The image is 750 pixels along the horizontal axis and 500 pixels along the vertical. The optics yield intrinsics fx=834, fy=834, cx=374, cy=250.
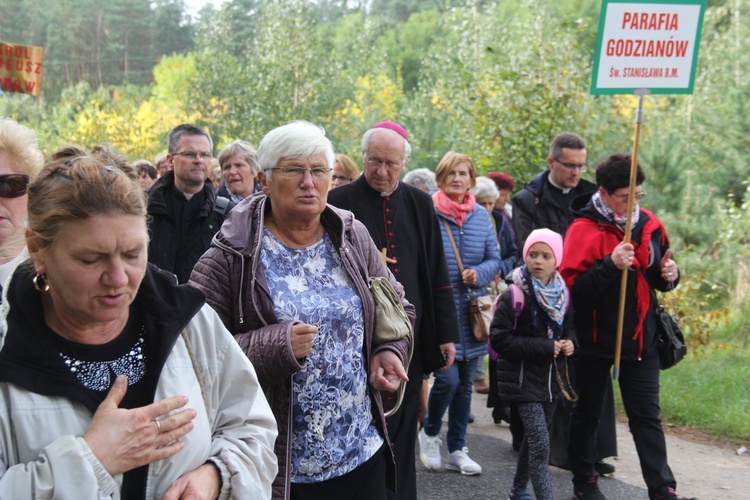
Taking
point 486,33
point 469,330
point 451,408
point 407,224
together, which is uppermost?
point 486,33

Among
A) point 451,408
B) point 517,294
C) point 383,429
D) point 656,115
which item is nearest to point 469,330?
point 451,408

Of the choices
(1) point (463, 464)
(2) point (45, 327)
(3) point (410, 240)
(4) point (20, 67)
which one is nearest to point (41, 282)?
(2) point (45, 327)

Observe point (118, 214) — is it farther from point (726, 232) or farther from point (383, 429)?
point (726, 232)

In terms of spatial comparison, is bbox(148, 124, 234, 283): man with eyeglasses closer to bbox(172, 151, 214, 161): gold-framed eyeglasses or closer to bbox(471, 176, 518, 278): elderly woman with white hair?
bbox(172, 151, 214, 161): gold-framed eyeglasses

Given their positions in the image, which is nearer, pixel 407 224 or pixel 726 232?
pixel 407 224

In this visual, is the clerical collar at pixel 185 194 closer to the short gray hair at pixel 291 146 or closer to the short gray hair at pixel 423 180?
the short gray hair at pixel 291 146

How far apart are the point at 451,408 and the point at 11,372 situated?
471cm

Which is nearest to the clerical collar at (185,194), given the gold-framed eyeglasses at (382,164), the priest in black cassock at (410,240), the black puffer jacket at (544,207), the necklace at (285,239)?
the priest in black cassock at (410,240)

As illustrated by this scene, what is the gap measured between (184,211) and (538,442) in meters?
2.84

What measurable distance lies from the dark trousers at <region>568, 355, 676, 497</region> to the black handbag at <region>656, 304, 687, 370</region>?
0.08 metres

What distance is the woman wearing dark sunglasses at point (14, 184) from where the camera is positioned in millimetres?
2775

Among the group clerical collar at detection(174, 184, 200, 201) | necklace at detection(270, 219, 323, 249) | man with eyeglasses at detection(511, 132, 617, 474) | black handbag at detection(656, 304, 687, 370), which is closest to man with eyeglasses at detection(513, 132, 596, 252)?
man with eyeglasses at detection(511, 132, 617, 474)

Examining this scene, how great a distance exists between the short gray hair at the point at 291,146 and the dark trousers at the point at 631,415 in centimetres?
290

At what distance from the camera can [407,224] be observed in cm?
465
